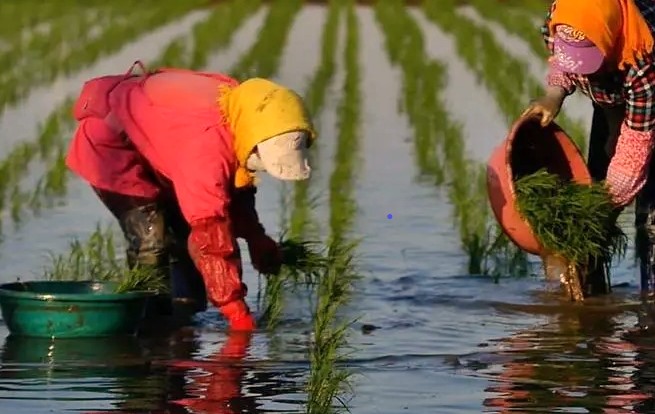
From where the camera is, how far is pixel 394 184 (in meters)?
9.32

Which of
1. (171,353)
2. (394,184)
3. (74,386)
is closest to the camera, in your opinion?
(74,386)

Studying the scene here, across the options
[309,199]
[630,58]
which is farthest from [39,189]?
[630,58]

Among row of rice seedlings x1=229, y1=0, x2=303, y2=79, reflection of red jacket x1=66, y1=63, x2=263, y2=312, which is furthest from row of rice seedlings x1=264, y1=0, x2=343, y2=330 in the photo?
row of rice seedlings x1=229, y1=0, x2=303, y2=79

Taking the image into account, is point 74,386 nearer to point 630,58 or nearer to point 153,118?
point 153,118

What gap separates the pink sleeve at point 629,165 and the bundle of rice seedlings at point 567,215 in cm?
6

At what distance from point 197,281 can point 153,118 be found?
0.82 metres

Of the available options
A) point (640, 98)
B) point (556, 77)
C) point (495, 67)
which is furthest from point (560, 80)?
point (495, 67)

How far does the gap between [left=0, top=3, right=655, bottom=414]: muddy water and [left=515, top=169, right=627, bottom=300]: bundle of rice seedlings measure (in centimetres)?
23

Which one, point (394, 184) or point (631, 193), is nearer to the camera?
point (631, 193)

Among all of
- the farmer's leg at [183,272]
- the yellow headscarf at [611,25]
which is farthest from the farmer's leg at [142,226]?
the yellow headscarf at [611,25]

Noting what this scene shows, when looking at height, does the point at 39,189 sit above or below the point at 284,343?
above

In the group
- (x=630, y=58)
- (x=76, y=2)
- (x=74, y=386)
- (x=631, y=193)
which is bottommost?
(x=74, y=386)

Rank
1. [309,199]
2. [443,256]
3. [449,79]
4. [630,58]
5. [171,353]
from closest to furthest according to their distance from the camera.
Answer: [171,353]
[630,58]
[443,256]
[309,199]
[449,79]

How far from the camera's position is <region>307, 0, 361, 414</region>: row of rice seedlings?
14.3 feet
